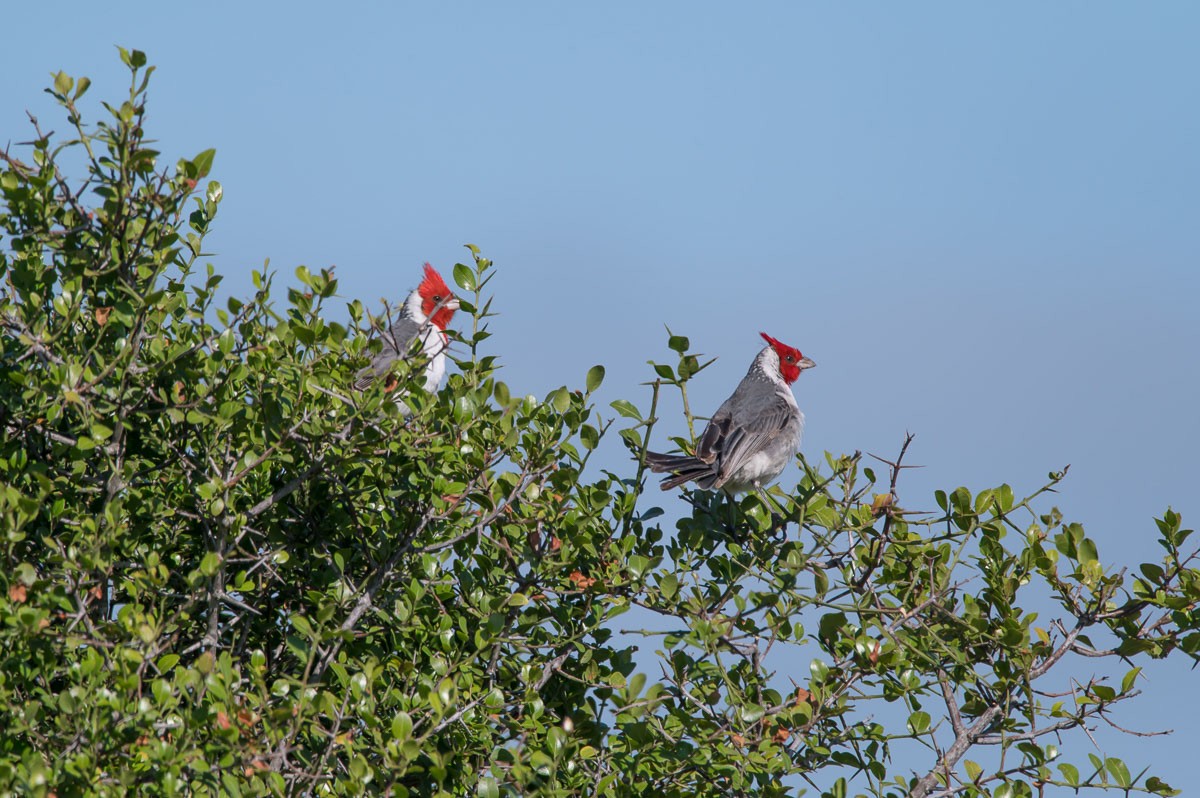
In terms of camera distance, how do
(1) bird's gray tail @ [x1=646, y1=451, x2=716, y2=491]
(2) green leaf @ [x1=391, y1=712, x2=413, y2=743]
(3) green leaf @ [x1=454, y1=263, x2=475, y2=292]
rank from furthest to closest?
1. (1) bird's gray tail @ [x1=646, y1=451, x2=716, y2=491]
2. (3) green leaf @ [x1=454, y1=263, x2=475, y2=292]
3. (2) green leaf @ [x1=391, y1=712, x2=413, y2=743]

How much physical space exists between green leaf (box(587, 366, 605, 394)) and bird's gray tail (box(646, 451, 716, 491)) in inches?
44.2

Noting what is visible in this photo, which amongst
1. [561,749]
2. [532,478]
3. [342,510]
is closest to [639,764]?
[561,749]

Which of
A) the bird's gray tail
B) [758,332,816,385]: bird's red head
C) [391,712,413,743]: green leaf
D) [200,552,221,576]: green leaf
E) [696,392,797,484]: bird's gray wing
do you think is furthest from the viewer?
[758,332,816,385]: bird's red head

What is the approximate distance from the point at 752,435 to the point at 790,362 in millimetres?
2025

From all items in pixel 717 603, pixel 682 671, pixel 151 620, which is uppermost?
pixel 717 603

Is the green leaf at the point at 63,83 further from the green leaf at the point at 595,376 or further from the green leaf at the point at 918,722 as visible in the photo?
the green leaf at the point at 918,722

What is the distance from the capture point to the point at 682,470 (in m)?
6.18

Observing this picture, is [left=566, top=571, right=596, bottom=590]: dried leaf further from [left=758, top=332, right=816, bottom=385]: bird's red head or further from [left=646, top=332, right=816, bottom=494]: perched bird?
[left=758, top=332, right=816, bottom=385]: bird's red head

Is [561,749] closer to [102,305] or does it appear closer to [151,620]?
[151,620]

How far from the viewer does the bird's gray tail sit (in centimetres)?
608

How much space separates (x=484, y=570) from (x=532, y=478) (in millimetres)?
421

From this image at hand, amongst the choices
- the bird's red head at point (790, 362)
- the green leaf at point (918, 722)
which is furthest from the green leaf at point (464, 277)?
the bird's red head at point (790, 362)

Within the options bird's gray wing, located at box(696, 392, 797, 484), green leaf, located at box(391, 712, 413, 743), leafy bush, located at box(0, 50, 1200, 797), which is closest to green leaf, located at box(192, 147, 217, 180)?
leafy bush, located at box(0, 50, 1200, 797)

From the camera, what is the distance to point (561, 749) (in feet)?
13.9
